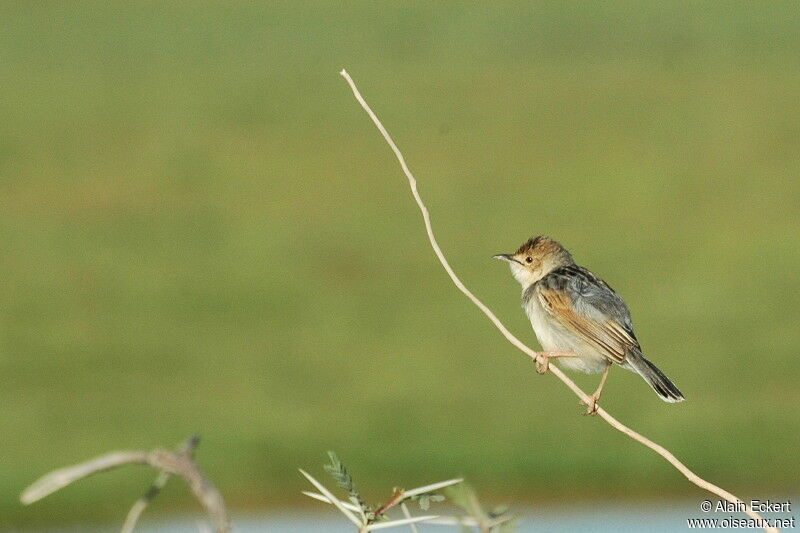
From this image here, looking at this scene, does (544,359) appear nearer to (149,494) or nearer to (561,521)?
(149,494)

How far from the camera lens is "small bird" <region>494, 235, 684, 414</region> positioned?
19.5 ft

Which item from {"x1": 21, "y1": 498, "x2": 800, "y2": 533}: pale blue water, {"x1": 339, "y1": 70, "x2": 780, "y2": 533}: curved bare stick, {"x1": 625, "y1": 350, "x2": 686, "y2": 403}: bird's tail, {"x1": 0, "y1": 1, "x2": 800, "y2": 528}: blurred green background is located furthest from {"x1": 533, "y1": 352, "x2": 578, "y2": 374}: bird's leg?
{"x1": 0, "y1": 1, "x2": 800, "y2": 528}: blurred green background

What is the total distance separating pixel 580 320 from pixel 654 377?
55 centimetres

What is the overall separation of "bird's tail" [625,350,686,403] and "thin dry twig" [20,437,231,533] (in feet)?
13.2

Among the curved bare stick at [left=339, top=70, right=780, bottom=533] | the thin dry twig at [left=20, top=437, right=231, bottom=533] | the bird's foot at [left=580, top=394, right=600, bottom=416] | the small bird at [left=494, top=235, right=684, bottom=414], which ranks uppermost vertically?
the small bird at [left=494, top=235, right=684, bottom=414]

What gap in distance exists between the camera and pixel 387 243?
803 inches

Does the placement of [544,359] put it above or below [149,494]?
above

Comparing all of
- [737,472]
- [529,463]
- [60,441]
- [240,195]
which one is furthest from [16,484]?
[240,195]

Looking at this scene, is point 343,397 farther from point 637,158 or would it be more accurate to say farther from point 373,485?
point 637,158

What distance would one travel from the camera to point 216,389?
15.2 metres

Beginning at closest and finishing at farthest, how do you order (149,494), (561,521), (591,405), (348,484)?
(149,494) < (348,484) < (591,405) < (561,521)

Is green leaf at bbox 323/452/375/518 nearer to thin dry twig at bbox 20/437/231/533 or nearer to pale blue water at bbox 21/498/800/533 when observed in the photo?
thin dry twig at bbox 20/437/231/533

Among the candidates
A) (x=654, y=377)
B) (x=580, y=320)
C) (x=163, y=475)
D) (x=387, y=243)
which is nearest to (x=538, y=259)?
(x=580, y=320)

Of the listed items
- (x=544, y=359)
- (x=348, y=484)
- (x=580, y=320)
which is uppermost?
(x=580, y=320)
